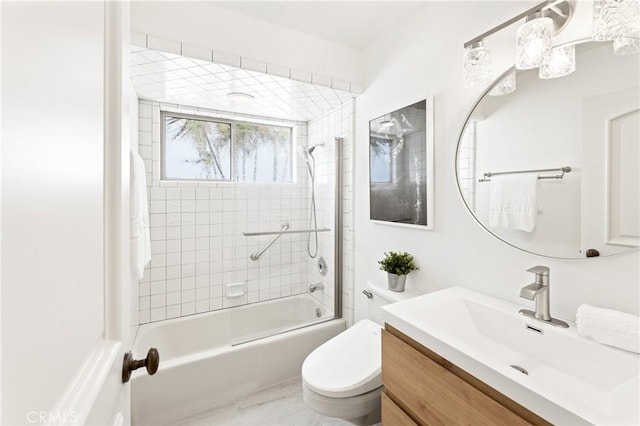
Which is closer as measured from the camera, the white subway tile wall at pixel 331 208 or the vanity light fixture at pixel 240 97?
the vanity light fixture at pixel 240 97

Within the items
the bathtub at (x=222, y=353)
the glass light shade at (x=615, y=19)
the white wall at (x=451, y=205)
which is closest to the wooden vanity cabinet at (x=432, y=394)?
the white wall at (x=451, y=205)

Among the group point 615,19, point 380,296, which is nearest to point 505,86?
point 615,19

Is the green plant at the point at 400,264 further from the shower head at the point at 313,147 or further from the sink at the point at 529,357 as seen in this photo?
the shower head at the point at 313,147

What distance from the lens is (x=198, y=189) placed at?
7.77 ft

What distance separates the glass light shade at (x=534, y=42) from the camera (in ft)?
3.25

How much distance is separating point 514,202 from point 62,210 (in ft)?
4.63

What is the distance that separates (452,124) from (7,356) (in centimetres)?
161

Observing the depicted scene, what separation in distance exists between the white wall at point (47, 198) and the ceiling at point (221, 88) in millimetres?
1403

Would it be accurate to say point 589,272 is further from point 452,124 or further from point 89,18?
point 89,18

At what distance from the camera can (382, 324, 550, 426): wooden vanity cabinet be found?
0.71m

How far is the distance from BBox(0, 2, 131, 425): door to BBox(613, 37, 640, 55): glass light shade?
1388mm

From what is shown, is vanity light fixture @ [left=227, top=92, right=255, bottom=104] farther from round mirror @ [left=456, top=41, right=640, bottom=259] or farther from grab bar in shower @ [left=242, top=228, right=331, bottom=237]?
round mirror @ [left=456, top=41, right=640, bottom=259]

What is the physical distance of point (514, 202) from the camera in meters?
1.16

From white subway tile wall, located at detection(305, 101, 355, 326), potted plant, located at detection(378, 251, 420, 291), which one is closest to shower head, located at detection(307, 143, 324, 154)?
white subway tile wall, located at detection(305, 101, 355, 326)
